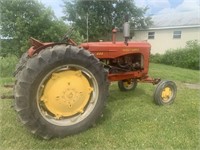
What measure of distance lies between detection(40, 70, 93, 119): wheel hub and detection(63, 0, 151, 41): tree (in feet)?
51.9

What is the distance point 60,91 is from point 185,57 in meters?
14.8

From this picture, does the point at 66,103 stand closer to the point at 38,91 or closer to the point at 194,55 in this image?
the point at 38,91

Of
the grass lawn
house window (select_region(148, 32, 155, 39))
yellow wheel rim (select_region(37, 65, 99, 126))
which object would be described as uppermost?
house window (select_region(148, 32, 155, 39))

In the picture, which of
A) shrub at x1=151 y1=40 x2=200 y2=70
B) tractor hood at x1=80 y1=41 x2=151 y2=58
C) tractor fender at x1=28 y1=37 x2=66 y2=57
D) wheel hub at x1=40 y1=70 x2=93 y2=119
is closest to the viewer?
wheel hub at x1=40 y1=70 x2=93 y2=119

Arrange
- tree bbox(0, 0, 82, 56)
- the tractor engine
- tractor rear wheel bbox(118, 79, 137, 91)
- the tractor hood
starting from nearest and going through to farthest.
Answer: the tractor hood < the tractor engine < tractor rear wheel bbox(118, 79, 137, 91) < tree bbox(0, 0, 82, 56)

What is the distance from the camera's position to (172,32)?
68.0ft

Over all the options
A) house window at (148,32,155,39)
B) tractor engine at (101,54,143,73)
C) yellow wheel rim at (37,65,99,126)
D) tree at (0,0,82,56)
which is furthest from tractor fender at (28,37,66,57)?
house window at (148,32,155,39)

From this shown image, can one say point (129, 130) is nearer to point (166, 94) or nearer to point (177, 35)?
A: point (166, 94)

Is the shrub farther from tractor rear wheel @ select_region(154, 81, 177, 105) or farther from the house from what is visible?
tractor rear wheel @ select_region(154, 81, 177, 105)

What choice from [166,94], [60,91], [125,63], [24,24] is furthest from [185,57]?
[60,91]

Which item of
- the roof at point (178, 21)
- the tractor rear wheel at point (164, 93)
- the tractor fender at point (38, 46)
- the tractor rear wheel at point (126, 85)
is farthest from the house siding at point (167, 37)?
the tractor fender at point (38, 46)

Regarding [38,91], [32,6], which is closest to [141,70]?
[38,91]

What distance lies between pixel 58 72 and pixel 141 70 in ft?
8.10

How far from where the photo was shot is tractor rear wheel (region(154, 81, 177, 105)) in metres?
5.28
